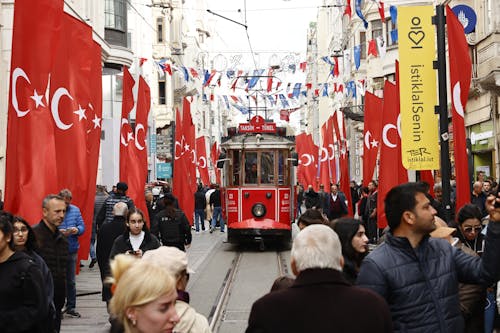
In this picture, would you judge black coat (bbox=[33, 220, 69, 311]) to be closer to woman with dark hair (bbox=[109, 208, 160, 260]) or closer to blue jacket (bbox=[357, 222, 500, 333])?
woman with dark hair (bbox=[109, 208, 160, 260])

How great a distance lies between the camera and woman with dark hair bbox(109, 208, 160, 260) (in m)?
9.05

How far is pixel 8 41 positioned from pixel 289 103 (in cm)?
3111

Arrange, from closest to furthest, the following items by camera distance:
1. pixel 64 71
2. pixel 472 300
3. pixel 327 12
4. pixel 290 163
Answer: pixel 472 300
pixel 64 71
pixel 290 163
pixel 327 12

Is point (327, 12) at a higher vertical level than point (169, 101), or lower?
higher

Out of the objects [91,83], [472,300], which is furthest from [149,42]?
[472,300]

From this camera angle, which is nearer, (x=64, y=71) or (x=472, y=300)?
(x=472, y=300)

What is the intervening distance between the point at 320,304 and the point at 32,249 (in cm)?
303

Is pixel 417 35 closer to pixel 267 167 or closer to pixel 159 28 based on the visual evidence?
pixel 267 167

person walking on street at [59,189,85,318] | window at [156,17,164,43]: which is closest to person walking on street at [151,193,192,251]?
person walking on street at [59,189,85,318]

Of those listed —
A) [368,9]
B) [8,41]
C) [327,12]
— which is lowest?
[8,41]

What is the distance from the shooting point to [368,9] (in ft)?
132

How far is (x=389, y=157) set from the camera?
1466 centimetres

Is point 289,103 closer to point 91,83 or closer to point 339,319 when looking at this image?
point 91,83

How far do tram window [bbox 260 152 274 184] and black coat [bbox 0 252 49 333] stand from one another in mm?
17141
